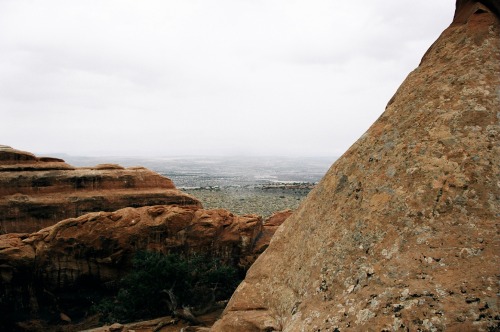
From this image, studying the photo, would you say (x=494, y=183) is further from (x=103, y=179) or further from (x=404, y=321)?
(x=103, y=179)

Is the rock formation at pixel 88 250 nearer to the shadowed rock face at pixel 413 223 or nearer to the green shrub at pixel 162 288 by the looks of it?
the green shrub at pixel 162 288

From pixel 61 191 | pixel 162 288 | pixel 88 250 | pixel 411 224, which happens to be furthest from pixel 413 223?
pixel 61 191

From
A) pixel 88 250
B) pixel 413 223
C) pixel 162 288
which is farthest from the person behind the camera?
pixel 88 250

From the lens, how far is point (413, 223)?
19.1ft

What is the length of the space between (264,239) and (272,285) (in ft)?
53.1

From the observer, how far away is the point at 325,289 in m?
6.34

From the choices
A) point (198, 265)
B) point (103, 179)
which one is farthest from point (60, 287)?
point (103, 179)

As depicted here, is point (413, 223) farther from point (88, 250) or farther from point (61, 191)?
point (61, 191)

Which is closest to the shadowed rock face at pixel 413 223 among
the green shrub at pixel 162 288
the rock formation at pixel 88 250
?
the green shrub at pixel 162 288

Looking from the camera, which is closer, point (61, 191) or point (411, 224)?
point (411, 224)

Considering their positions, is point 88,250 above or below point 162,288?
above

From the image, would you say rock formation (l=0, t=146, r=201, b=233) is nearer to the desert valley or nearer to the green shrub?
the green shrub

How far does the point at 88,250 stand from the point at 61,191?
1119 cm

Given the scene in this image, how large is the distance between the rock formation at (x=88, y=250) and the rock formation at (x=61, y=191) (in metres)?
7.11
